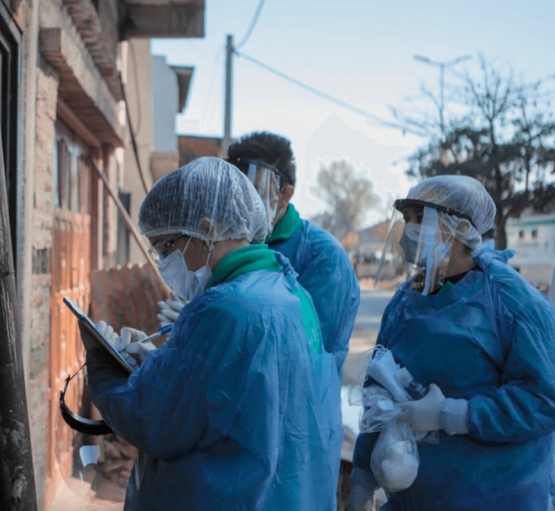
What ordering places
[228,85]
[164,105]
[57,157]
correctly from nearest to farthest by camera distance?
1. [57,157]
2. [228,85]
3. [164,105]

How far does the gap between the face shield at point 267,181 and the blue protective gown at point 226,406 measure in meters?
1.29

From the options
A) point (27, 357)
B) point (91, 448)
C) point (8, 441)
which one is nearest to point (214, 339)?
point (91, 448)

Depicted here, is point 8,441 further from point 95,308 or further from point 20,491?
point 95,308

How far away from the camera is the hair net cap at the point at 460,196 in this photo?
7.75 feet

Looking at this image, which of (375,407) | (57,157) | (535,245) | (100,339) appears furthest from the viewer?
(535,245)

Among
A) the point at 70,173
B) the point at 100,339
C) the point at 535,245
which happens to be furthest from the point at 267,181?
the point at 535,245

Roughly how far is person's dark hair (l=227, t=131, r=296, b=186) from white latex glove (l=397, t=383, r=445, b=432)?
1278 millimetres

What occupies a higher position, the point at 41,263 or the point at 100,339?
the point at 100,339

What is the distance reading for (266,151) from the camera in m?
2.93

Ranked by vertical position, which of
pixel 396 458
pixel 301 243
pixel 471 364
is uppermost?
pixel 301 243

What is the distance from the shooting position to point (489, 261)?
2.34 metres

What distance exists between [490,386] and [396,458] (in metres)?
0.42

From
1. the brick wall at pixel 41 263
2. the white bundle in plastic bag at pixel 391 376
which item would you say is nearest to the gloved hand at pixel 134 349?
the white bundle in plastic bag at pixel 391 376

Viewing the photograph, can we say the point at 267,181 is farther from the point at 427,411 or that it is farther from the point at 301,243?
the point at 427,411
